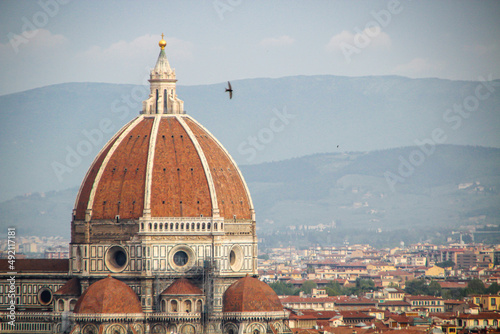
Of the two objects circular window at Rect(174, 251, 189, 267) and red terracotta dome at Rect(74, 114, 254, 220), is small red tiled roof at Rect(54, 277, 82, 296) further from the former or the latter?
circular window at Rect(174, 251, 189, 267)

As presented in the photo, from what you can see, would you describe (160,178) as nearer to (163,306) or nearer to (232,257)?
(232,257)

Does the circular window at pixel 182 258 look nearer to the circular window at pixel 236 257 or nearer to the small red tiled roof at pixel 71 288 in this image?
the circular window at pixel 236 257

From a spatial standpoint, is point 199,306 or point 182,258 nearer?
point 199,306

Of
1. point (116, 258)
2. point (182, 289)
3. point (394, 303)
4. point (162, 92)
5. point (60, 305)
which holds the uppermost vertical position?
point (162, 92)

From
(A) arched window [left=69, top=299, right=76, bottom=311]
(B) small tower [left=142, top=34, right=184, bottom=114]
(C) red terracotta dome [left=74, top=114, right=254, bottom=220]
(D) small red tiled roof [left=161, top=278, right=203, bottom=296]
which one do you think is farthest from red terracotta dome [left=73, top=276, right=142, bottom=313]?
(B) small tower [left=142, top=34, right=184, bottom=114]

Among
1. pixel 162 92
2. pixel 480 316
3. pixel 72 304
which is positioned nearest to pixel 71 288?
pixel 72 304

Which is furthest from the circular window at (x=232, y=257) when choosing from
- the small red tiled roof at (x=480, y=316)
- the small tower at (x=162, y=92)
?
the small red tiled roof at (x=480, y=316)

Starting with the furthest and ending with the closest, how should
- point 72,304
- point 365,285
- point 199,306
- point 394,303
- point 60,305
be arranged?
point 365,285 < point 394,303 < point 72,304 < point 60,305 < point 199,306
